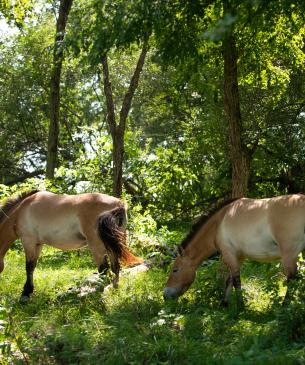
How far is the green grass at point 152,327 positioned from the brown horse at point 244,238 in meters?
0.27

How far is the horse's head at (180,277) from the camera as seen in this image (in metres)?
7.31

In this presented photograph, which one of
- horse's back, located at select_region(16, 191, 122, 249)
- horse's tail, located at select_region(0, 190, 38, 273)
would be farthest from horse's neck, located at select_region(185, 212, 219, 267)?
horse's tail, located at select_region(0, 190, 38, 273)

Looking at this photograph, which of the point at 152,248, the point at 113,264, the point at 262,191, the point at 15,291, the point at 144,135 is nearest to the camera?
the point at 113,264

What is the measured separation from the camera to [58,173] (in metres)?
13.7

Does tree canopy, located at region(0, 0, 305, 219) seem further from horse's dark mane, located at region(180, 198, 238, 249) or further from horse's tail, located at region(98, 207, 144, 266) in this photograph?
horse's tail, located at region(98, 207, 144, 266)

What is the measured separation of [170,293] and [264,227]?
4.86 ft

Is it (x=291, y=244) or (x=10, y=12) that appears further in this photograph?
(x=10, y=12)

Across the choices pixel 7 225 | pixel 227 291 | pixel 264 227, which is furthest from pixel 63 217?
pixel 264 227

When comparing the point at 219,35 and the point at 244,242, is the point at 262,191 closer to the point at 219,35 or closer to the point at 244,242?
the point at 244,242

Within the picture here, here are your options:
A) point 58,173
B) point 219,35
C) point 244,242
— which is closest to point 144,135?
point 58,173

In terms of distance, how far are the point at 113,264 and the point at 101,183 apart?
6.15 meters

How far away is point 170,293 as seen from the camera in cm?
728

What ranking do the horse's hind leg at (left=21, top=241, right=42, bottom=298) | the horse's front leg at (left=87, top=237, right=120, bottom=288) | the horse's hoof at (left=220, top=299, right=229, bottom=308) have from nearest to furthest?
the horse's hoof at (left=220, top=299, right=229, bottom=308) → the horse's front leg at (left=87, top=237, right=120, bottom=288) → the horse's hind leg at (left=21, top=241, right=42, bottom=298)

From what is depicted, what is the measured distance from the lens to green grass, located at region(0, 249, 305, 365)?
510 centimetres
